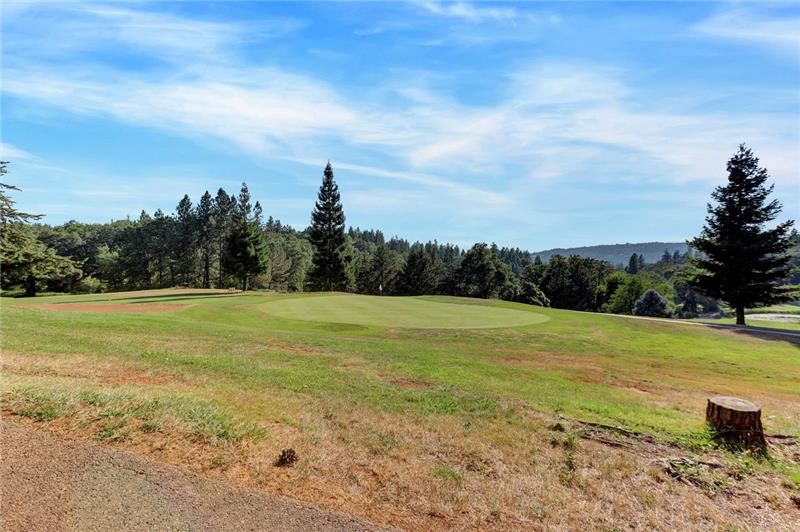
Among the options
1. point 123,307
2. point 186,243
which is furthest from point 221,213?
point 123,307

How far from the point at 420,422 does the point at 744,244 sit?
32.8 m

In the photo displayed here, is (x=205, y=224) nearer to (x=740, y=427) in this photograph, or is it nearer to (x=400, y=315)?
(x=400, y=315)

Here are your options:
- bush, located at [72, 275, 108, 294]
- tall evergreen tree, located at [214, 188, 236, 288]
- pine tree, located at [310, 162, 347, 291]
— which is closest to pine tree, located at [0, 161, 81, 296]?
pine tree, located at [310, 162, 347, 291]

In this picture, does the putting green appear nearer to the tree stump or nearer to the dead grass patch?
the tree stump

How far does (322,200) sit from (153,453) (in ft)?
167

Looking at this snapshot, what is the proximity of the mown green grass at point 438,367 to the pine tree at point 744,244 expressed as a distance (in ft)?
35.9

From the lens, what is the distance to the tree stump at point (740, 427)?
5.86 metres

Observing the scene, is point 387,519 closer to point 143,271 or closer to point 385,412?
point 385,412

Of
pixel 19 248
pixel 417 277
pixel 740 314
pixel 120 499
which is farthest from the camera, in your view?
pixel 417 277

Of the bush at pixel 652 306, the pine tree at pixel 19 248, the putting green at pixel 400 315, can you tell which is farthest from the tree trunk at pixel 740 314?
the pine tree at pixel 19 248

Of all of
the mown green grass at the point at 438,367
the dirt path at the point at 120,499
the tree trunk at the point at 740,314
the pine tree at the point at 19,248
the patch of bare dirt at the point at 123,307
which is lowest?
the patch of bare dirt at the point at 123,307

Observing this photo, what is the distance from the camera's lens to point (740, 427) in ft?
19.4

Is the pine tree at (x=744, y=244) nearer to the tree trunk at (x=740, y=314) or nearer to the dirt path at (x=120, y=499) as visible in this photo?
the tree trunk at (x=740, y=314)

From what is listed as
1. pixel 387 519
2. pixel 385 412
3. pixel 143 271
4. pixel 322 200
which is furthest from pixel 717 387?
pixel 143 271
